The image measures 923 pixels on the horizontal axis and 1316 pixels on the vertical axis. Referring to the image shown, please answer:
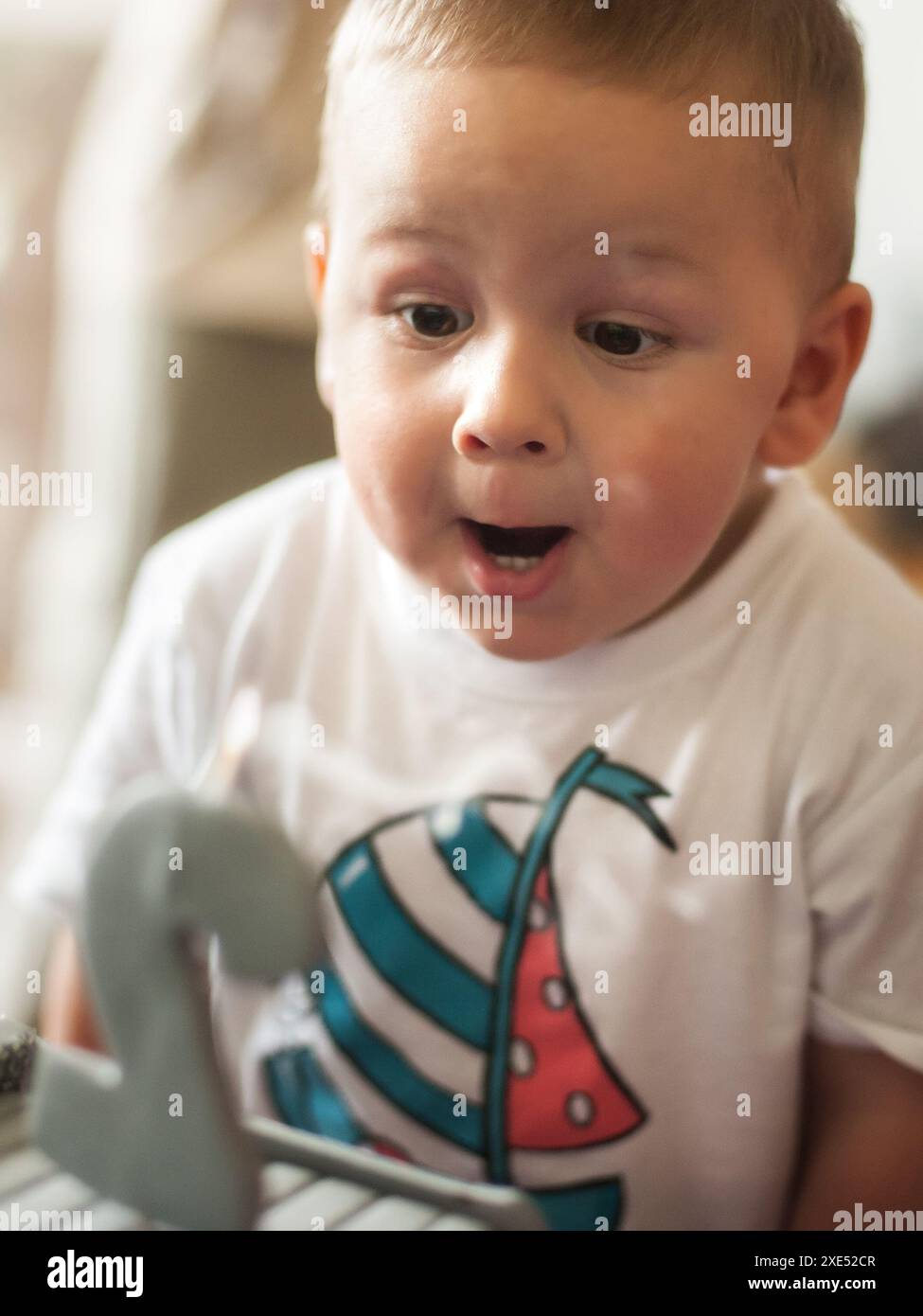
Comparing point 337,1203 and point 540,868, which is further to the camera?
point 540,868

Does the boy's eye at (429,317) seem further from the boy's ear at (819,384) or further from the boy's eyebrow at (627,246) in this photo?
the boy's ear at (819,384)

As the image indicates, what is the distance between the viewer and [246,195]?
689 mm

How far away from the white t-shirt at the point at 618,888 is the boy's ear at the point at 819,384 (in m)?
0.06

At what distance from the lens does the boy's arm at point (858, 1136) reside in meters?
0.46

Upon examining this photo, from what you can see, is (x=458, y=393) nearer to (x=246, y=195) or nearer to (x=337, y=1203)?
(x=337, y=1203)

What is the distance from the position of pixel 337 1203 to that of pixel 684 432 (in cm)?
27

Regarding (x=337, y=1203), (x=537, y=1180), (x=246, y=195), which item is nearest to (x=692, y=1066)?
(x=537, y=1180)

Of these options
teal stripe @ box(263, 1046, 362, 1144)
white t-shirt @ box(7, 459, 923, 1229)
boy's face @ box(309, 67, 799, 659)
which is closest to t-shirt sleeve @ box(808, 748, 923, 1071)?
white t-shirt @ box(7, 459, 923, 1229)

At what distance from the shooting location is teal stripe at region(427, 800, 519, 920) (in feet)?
1.67

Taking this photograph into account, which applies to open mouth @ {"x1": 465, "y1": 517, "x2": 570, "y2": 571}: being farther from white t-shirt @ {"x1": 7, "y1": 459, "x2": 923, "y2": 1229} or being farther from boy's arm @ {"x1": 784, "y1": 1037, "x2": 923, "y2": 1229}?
boy's arm @ {"x1": 784, "y1": 1037, "x2": 923, "y2": 1229}

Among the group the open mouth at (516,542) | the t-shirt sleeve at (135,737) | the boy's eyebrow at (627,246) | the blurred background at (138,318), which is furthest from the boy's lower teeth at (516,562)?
the blurred background at (138,318)

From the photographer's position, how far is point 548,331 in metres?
0.37

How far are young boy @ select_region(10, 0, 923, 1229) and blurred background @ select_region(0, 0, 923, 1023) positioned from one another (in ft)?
0.37

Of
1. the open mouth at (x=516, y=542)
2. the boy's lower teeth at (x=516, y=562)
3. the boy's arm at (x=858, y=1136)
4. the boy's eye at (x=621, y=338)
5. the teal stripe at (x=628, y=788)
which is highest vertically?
the boy's eye at (x=621, y=338)
